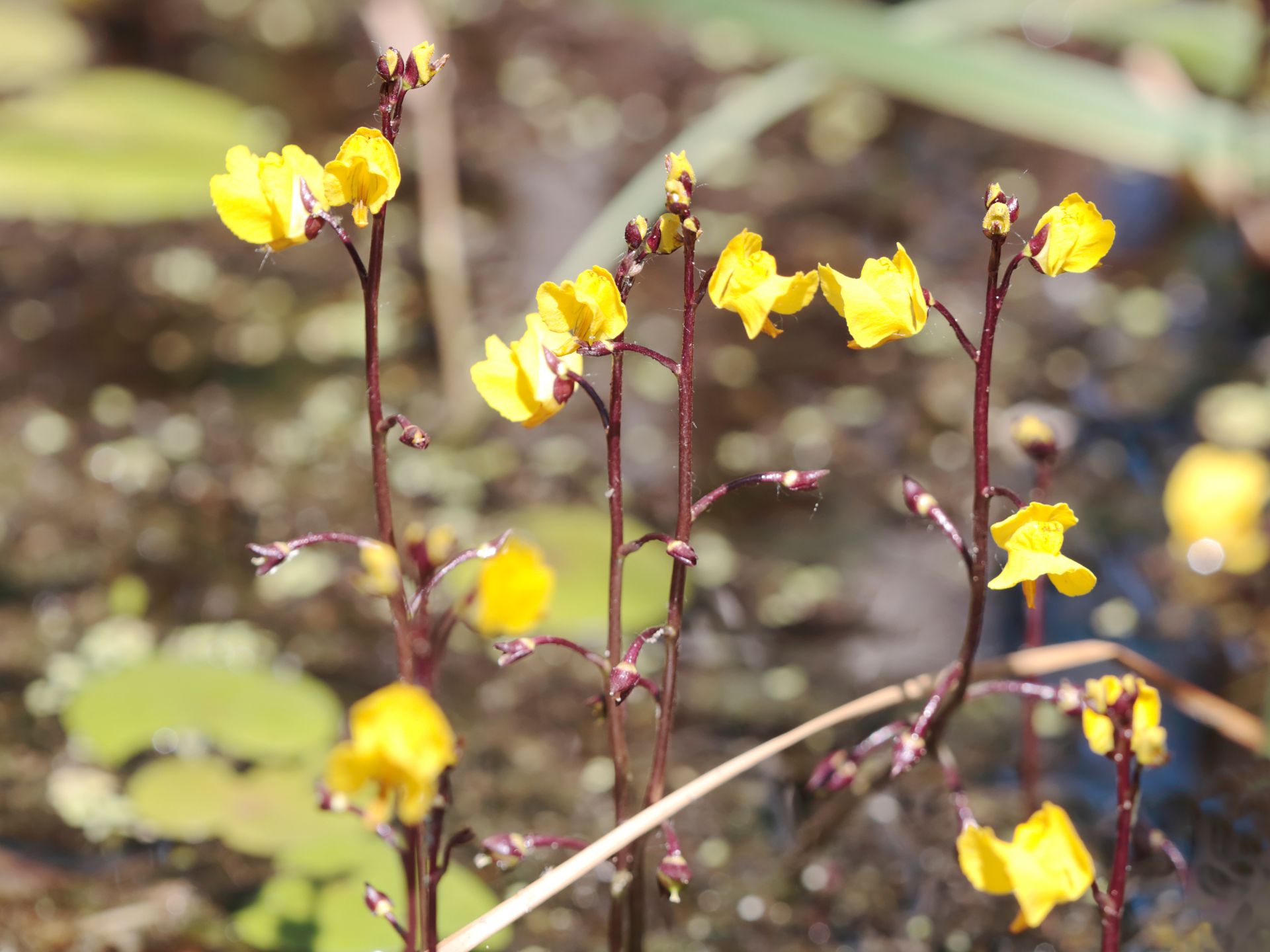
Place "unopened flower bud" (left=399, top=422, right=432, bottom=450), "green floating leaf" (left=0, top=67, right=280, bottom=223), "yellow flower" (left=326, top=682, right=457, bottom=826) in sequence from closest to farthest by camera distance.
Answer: "yellow flower" (left=326, top=682, right=457, bottom=826), "unopened flower bud" (left=399, top=422, right=432, bottom=450), "green floating leaf" (left=0, top=67, right=280, bottom=223)

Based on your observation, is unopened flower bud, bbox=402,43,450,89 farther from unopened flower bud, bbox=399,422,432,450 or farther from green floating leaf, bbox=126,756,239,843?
green floating leaf, bbox=126,756,239,843

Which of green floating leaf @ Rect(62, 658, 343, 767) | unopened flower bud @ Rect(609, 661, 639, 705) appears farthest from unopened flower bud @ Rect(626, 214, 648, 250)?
green floating leaf @ Rect(62, 658, 343, 767)

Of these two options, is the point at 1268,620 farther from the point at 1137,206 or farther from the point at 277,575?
the point at 277,575

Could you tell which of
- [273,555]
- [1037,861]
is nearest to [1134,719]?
[1037,861]

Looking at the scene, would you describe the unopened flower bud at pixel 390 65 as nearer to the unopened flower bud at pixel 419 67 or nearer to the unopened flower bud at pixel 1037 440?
the unopened flower bud at pixel 419 67

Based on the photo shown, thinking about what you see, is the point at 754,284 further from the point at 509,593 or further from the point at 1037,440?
the point at 1037,440

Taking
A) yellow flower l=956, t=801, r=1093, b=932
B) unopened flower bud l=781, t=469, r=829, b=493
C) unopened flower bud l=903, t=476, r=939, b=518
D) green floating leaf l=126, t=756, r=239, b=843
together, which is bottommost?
green floating leaf l=126, t=756, r=239, b=843
